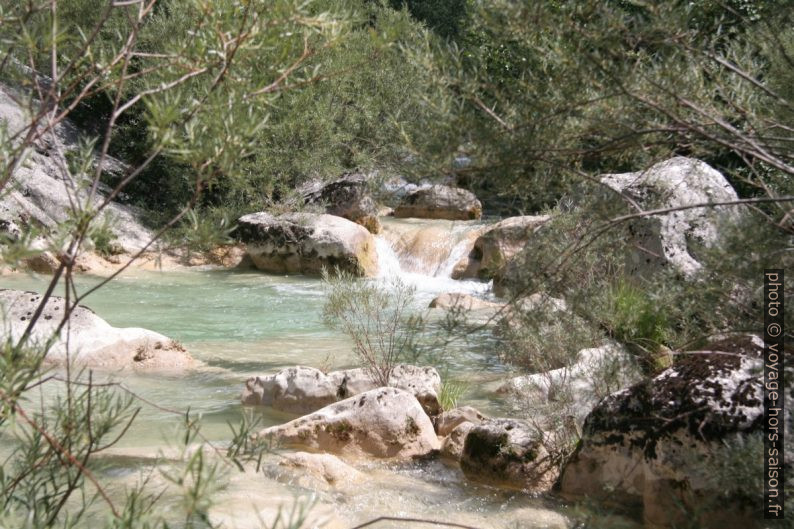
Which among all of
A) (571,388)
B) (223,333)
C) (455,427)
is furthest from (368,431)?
(223,333)

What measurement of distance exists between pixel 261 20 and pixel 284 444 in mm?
Result: 4166

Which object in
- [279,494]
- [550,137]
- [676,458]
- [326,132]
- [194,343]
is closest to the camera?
[550,137]

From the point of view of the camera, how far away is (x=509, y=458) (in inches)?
218

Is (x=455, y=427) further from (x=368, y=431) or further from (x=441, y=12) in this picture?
(x=441, y=12)

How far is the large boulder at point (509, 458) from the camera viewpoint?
17.9 feet

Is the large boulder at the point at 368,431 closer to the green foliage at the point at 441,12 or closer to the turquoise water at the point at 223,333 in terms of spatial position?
the turquoise water at the point at 223,333

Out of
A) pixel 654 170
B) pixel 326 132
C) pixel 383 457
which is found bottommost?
pixel 383 457

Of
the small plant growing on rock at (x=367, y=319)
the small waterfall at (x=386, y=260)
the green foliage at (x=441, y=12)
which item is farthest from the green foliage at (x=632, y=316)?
the green foliage at (x=441, y=12)

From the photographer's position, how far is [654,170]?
387 cm

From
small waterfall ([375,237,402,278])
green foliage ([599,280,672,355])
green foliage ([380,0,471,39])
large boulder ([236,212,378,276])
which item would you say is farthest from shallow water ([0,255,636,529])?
green foliage ([380,0,471,39])

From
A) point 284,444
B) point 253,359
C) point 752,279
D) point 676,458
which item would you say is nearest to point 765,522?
point 676,458

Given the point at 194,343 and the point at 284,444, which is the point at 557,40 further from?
the point at 194,343

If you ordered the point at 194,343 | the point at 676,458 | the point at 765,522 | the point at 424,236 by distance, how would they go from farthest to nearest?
the point at 424,236 → the point at 194,343 → the point at 676,458 → the point at 765,522

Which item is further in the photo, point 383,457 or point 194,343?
point 194,343
